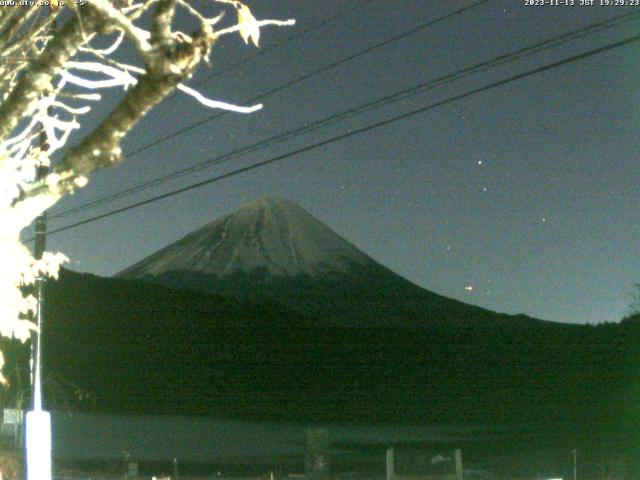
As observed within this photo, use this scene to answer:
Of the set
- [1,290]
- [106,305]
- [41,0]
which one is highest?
[106,305]

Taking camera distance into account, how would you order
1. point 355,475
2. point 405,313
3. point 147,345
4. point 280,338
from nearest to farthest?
1. point 355,475
2. point 147,345
3. point 280,338
4. point 405,313

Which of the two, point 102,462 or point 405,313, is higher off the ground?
point 405,313

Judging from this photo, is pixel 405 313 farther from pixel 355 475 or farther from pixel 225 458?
pixel 355 475

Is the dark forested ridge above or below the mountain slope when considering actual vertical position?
below

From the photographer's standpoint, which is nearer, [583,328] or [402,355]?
[583,328]

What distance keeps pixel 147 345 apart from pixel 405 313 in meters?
91.3

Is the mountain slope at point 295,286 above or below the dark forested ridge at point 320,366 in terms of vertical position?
above

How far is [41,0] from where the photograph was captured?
375 inches

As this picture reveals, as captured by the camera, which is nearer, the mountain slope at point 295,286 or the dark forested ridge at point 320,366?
the dark forested ridge at point 320,366

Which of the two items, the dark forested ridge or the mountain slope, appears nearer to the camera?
the dark forested ridge

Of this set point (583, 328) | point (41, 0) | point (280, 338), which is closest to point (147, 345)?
point (280, 338)

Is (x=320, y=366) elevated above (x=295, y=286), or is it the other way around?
(x=295, y=286)

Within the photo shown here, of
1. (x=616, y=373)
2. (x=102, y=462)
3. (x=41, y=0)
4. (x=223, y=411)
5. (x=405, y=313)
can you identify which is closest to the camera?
(x=41, y=0)

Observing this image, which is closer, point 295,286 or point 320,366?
point 320,366
